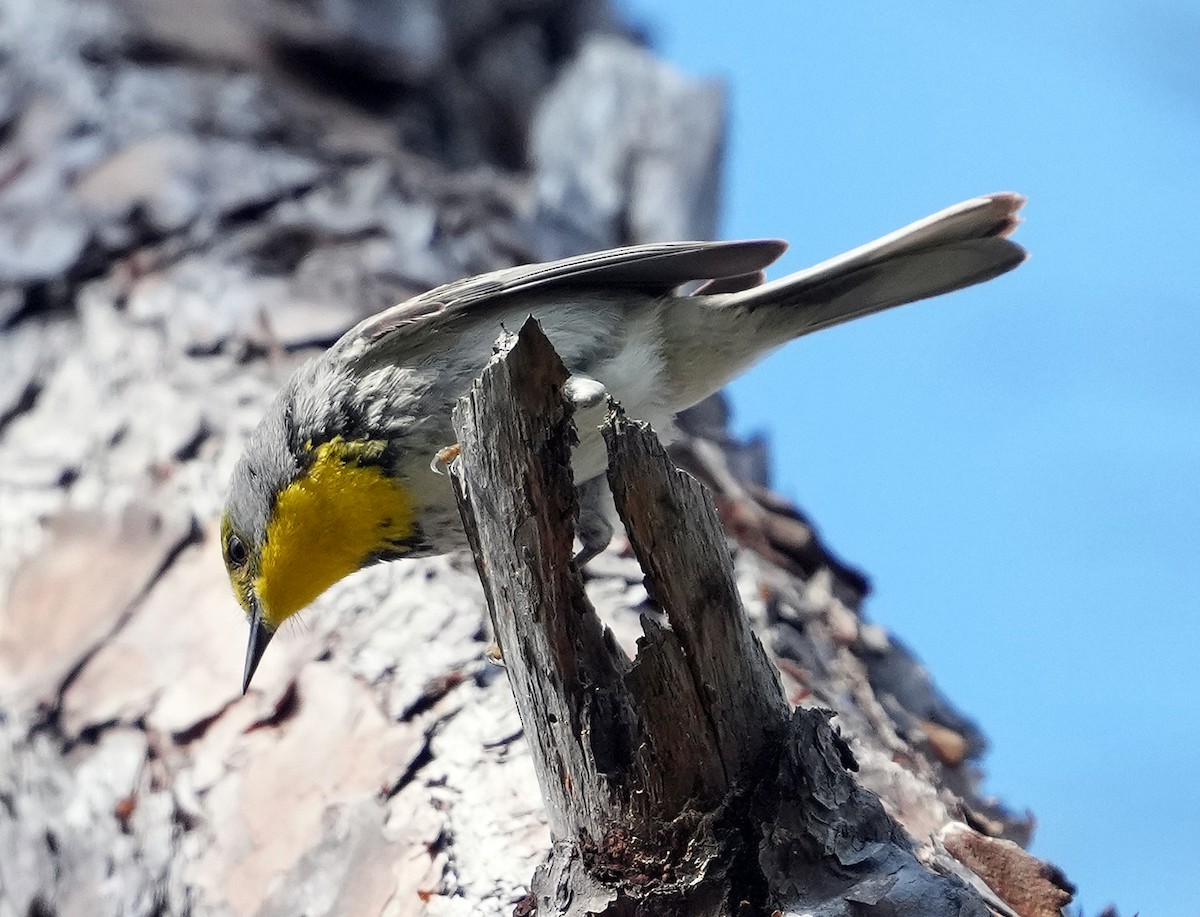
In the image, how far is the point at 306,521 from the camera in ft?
11.8

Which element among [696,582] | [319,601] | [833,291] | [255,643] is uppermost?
[833,291]

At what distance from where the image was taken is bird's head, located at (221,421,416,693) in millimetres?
3482

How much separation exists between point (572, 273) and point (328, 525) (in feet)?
3.20

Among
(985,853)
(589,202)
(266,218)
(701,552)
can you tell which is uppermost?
(589,202)

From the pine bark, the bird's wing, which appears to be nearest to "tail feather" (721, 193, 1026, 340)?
the bird's wing

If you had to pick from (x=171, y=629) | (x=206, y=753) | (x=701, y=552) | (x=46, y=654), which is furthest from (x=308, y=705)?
(x=701, y=552)

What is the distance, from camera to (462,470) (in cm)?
263

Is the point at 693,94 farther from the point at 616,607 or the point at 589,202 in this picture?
the point at 616,607

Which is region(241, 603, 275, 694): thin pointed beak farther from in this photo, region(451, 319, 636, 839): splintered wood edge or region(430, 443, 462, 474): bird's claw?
region(451, 319, 636, 839): splintered wood edge

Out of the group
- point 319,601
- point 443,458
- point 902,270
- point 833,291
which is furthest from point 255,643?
point 902,270

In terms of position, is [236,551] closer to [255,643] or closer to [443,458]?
[255,643]

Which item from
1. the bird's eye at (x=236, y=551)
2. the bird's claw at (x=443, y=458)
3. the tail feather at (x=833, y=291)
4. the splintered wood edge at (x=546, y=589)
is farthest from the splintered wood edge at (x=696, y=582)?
the bird's eye at (x=236, y=551)

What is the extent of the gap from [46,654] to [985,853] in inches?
107

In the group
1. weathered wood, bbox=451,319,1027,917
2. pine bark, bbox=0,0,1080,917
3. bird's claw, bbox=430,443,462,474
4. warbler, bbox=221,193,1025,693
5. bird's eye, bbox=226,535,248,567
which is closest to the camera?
weathered wood, bbox=451,319,1027,917
